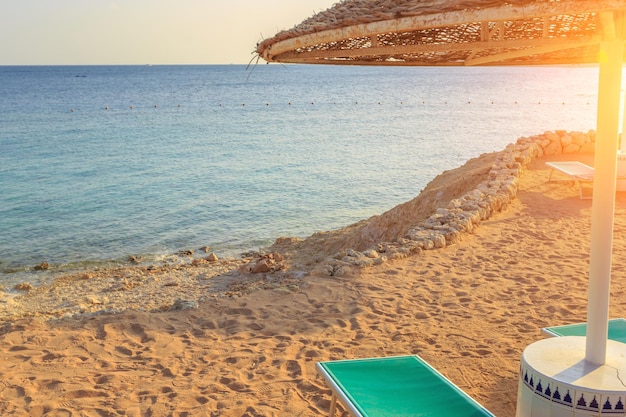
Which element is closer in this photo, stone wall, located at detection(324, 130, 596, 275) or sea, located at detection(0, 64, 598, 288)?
stone wall, located at detection(324, 130, 596, 275)

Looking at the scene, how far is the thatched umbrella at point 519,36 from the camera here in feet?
9.41

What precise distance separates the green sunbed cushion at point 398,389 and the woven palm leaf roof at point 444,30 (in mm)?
1928

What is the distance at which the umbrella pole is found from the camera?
2857mm

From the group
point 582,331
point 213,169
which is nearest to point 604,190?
point 582,331

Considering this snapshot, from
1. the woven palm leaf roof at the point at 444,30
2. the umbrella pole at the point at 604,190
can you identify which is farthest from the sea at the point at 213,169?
the umbrella pole at the point at 604,190

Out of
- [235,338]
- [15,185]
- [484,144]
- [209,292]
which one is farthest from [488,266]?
[484,144]

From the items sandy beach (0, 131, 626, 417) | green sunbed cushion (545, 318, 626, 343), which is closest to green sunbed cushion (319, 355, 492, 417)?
sandy beach (0, 131, 626, 417)

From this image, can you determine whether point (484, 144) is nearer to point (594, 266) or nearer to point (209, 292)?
point (209, 292)

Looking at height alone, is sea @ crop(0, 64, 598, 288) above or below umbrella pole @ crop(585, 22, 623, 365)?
below

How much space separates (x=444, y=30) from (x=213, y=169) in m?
17.4

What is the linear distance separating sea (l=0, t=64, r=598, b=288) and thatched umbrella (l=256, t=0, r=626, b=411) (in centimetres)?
65

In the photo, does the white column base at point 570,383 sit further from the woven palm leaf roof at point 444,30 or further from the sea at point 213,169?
the sea at point 213,169

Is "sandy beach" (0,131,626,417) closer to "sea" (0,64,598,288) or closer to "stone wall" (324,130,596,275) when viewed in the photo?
"stone wall" (324,130,596,275)

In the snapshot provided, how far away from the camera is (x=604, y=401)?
2.79 meters
